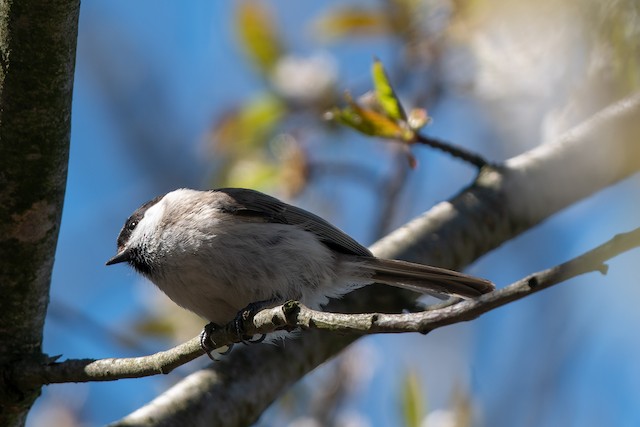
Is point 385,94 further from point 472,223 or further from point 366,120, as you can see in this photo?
point 472,223

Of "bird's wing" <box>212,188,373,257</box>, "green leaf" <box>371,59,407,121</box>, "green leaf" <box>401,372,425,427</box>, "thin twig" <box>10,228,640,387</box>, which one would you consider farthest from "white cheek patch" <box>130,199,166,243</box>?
"green leaf" <box>401,372,425,427</box>

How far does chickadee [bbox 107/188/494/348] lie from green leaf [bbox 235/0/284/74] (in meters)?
0.74

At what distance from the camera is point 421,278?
8.80 ft

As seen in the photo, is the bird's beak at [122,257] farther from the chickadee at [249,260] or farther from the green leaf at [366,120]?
the green leaf at [366,120]

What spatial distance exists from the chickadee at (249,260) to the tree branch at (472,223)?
0.38 ft

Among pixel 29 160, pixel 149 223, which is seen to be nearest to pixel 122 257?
pixel 149 223

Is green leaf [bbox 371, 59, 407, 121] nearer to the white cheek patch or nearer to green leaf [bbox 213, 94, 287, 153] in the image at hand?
green leaf [bbox 213, 94, 287, 153]

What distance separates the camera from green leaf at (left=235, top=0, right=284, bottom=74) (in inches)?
132

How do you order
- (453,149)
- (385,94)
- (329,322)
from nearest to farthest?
(329,322) → (385,94) → (453,149)

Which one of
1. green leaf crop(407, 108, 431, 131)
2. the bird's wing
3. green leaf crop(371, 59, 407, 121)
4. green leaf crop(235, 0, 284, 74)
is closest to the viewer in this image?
green leaf crop(371, 59, 407, 121)

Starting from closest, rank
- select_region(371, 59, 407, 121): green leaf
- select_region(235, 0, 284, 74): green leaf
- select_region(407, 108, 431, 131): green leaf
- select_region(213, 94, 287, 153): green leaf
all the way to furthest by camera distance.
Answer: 1. select_region(371, 59, 407, 121): green leaf
2. select_region(407, 108, 431, 131): green leaf
3. select_region(213, 94, 287, 153): green leaf
4. select_region(235, 0, 284, 74): green leaf

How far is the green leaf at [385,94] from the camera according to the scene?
94.0 inches

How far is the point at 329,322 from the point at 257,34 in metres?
2.05

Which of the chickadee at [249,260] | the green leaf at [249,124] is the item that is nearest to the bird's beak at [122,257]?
the chickadee at [249,260]
